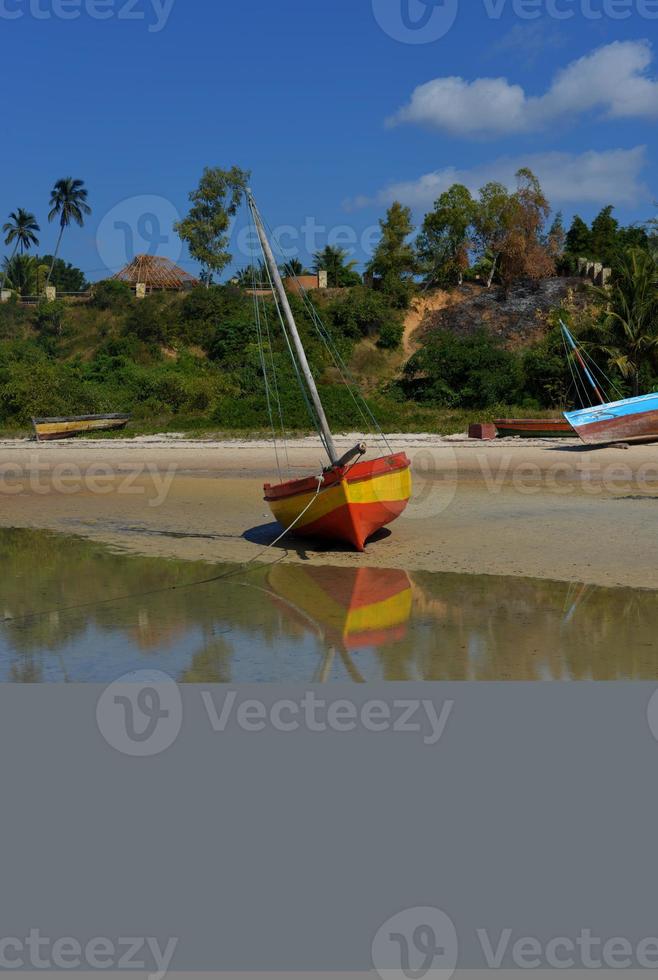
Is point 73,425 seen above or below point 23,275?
below

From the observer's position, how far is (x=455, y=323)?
4834cm

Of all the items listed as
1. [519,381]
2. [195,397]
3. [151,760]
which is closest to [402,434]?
[519,381]

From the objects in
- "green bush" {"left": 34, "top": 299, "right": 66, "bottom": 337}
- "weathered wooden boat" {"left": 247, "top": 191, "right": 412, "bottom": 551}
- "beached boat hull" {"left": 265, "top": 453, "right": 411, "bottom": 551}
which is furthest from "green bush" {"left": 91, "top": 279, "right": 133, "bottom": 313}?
"beached boat hull" {"left": 265, "top": 453, "right": 411, "bottom": 551}

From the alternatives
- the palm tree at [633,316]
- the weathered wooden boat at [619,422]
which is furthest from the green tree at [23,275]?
the weathered wooden boat at [619,422]

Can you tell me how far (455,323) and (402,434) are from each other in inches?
715

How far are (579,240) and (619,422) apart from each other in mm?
30368

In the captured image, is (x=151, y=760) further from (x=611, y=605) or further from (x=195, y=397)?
(x=195, y=397)

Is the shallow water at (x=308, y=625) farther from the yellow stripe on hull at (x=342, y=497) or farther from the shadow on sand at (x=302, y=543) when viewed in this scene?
Result: the shadow on sand at (x=302, y=543)

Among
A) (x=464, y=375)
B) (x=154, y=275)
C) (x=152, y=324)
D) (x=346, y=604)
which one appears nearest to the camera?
(x=346, y=604)

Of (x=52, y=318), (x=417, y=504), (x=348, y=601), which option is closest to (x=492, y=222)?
(x=52, y=318)

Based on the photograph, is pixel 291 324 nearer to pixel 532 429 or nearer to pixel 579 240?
A: pixel 532 429

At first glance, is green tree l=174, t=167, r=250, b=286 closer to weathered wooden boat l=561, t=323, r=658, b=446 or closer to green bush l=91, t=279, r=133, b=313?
green bush l=91, t=279, r=133, b=313

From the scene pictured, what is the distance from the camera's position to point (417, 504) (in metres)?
19.7

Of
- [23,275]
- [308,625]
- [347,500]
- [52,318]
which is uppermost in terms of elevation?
[23,275]
